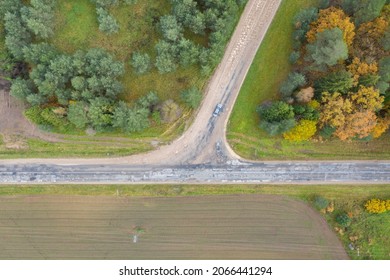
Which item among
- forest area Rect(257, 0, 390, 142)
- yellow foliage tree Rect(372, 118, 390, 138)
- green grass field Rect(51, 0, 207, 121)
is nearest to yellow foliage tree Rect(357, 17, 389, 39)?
forest area Rect(257, 0, 390, 142)

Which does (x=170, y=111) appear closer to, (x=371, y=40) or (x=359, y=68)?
(x=359, y=68)

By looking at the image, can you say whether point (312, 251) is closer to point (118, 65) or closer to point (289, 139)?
point (289, 139)

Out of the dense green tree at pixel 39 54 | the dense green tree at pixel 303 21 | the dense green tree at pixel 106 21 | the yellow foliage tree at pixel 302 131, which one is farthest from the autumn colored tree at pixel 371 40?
the dense green tree at pixel 39 54

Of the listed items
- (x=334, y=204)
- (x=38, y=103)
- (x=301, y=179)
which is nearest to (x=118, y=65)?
(x=38, y=103)

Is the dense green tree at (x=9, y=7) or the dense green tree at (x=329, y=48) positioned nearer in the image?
the dense green tree at (x=329, y=48)

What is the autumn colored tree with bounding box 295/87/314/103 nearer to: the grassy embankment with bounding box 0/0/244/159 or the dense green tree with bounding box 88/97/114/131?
the grassy embankment with bounding box 0/0/244/159

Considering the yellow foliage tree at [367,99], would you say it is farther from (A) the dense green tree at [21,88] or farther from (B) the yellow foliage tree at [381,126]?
(A) the dense green tree at [21,88]

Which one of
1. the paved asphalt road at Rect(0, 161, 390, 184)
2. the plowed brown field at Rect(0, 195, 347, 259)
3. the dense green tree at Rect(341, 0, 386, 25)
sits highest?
the dense green tree at Rect(341, 0, 386, 25)
